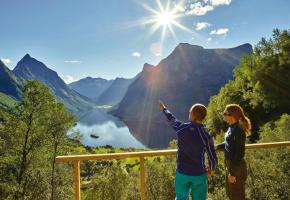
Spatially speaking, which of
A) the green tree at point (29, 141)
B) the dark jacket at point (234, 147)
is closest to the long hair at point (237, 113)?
the dark jacket at point (234, 147)

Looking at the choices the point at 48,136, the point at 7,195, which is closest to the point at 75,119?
the point at 48,136

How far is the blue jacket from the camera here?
419cm

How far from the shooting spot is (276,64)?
33.3 m

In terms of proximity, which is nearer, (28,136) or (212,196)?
(212,196)

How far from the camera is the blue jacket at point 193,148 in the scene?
13.8 feet

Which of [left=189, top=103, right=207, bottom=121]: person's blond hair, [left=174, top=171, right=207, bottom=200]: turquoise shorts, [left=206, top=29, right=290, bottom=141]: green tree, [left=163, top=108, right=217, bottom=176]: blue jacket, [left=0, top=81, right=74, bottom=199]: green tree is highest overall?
[left=206, top=29, right=290, bottom=141]: green tree

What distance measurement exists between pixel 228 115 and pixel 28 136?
69.3 ft

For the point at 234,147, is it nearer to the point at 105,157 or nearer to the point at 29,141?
the point at 105,157

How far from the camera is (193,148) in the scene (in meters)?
4.18

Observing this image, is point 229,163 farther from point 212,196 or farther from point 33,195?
point 33,195

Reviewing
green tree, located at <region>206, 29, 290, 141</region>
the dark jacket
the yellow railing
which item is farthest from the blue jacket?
green tree, located at <region>206, 29, 290, 141</region>

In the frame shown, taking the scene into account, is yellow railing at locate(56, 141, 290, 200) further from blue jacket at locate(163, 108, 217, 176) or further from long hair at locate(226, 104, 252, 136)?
long hair at locate(226, 104, 252, 136)

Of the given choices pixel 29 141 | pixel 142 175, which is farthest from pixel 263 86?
pixel 142 175

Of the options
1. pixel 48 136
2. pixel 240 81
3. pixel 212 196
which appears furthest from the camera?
pixel 240 81
